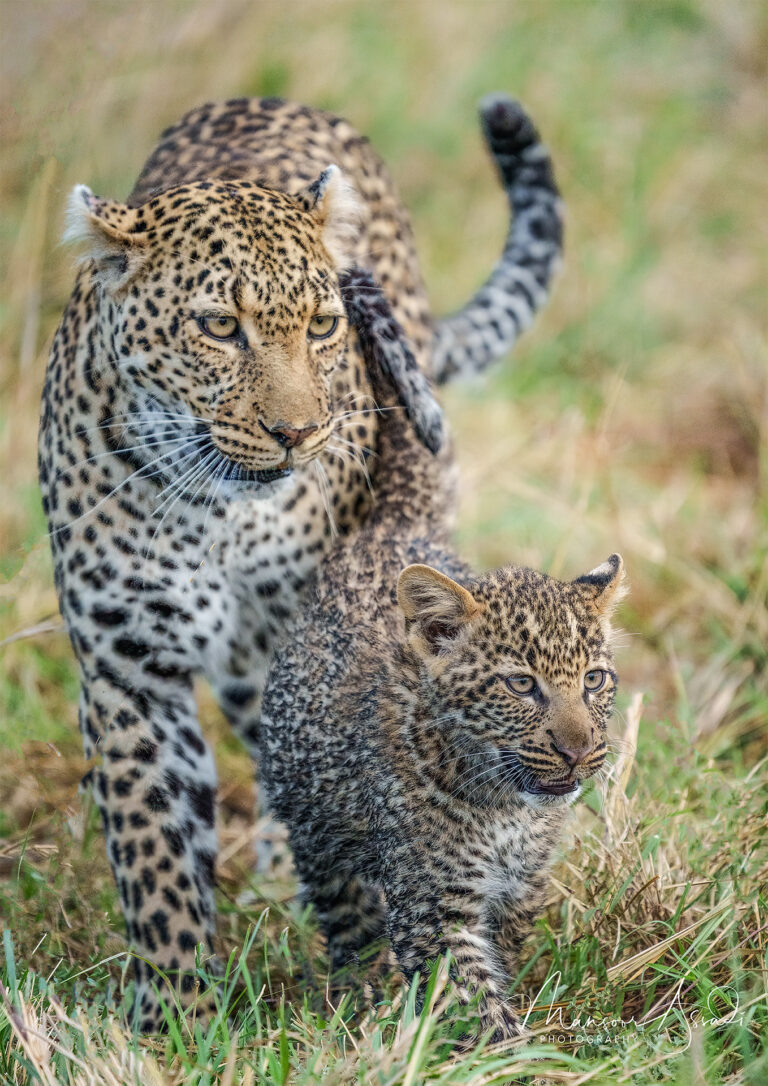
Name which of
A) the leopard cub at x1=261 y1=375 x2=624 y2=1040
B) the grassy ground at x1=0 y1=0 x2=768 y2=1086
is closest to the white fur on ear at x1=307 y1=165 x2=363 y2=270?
the leopard cub at x1=261 y1=375 x2=624 y2=1040

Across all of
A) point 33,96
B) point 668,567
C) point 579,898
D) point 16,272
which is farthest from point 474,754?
point 33,96

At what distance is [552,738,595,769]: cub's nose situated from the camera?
13.1 ft

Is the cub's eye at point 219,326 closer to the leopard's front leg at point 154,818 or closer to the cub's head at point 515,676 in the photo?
the cub's head at point 515,676

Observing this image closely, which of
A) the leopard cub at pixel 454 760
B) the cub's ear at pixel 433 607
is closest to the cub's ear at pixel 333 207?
the leopard cub at pixel 454 760

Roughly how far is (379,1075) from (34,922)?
175 cm

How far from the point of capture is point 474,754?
166 inches

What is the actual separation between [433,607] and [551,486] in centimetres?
418

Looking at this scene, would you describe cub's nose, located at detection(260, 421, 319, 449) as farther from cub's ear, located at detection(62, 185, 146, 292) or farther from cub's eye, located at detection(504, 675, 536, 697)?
cub's eye, located at detection(504, 675, 536, 697)

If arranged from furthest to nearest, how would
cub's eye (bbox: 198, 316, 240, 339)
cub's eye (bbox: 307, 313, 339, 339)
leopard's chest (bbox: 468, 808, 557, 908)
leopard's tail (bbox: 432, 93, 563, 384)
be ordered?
1. leopard's tail (bbox: 432, 93, 563, 384)
2. cub's eye (bbox: 307, 313, 339, 339)
3. cub's eye (bbox: 198, 316, 240, 339)
4. leopard's chest (bbox: 468, 808, 557, 908)

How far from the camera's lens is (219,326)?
4707 mm

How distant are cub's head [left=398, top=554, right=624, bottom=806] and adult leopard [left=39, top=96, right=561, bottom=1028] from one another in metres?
0.77

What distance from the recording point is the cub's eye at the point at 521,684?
13.5ft

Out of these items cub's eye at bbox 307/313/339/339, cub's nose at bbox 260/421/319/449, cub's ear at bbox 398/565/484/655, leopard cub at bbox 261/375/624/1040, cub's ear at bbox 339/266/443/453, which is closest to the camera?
leopard cub at bbox 261/375/624/1040

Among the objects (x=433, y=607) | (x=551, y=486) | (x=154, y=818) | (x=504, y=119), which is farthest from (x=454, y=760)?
(x=551, y=486)
